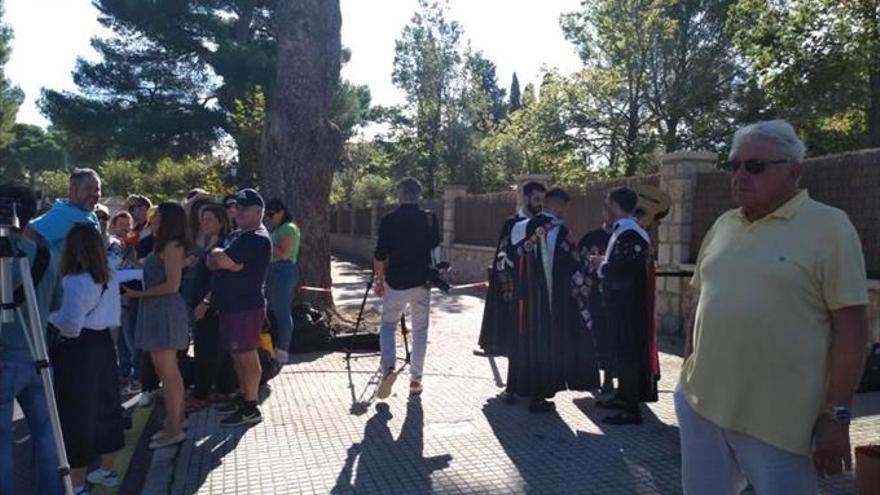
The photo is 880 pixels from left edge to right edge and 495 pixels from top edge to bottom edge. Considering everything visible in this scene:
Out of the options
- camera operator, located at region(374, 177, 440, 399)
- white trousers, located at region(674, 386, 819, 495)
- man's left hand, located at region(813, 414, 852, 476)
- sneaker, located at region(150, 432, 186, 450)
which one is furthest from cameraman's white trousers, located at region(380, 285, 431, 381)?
man's left hand, located at region(813, 414, 852, 476)

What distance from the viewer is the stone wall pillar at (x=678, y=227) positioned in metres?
9.96

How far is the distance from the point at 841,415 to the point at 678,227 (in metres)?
8.05

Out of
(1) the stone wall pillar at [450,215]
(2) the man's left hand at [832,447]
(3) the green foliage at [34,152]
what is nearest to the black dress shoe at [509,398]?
(2) the man's left hand at [832,447]

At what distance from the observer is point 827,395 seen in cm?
235

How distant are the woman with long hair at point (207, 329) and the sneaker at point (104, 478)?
4.99 feet

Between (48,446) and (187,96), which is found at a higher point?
(187,96)

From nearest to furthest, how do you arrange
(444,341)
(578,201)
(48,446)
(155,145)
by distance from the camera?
(48,446) → (444,341) → (578,201) → (155,145)

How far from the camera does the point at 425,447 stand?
4906 mm

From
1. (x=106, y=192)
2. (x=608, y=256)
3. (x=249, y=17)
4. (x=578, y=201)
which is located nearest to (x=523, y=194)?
(x=608, y=256)

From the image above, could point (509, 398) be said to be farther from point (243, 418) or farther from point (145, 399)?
point (145, 399)

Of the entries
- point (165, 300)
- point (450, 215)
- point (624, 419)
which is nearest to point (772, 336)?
point (624, 419)

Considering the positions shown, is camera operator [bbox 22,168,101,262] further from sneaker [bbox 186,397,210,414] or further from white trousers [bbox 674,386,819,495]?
white trousers [bbox 674,386,819,495]

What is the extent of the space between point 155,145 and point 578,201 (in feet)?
69.6

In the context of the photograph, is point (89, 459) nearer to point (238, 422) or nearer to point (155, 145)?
point (238, 422)
